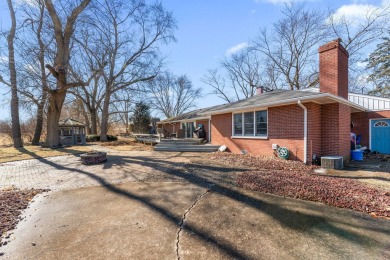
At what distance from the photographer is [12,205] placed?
4.31 meters

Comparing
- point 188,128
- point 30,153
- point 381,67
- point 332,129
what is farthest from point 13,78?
point 381,67

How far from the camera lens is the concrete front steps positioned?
40.5ft

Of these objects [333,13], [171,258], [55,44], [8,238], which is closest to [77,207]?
[8,238]

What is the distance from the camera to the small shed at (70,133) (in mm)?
20438

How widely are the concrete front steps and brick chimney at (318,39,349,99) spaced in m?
6.72

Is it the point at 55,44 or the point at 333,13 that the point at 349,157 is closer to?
the point at 333,13

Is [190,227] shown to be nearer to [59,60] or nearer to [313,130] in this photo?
[313,130]

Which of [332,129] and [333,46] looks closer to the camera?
[332,129]

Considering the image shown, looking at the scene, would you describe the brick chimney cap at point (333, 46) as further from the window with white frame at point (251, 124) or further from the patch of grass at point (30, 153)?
the patch of grass at point (30, 153)

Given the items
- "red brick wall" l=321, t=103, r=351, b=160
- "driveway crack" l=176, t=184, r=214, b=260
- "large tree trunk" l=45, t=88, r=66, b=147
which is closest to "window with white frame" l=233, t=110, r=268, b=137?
"red brick wall" l=321, t=103, r=351, b=160

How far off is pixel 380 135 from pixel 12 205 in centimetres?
1683

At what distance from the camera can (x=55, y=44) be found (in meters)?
14.5

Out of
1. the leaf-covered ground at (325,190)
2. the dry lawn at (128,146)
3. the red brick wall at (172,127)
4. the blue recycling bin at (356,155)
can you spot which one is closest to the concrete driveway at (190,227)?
the leaf-covered ground at (325,190)

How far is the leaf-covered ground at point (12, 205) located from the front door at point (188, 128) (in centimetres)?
1392
